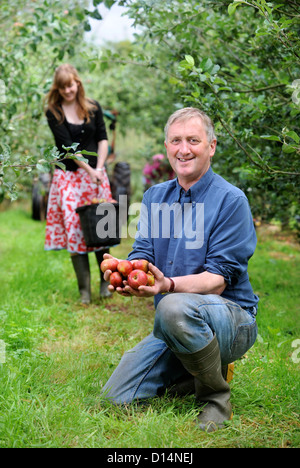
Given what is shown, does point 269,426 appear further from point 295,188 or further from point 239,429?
point 295,188

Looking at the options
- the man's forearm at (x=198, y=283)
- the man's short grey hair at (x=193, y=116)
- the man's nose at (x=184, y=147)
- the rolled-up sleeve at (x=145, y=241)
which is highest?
the man's short grey hair at (x=193, y=116)

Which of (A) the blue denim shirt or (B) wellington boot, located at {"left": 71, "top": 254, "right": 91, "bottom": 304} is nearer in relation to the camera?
(A) the blue denim shirt

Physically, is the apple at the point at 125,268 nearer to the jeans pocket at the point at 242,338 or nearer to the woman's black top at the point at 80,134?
the jeans pocket at the point at 242,338

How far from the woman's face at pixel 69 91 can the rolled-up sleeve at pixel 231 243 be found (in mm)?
2368

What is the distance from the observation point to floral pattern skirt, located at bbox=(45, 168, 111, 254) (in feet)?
14.4

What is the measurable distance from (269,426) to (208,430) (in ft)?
1.03

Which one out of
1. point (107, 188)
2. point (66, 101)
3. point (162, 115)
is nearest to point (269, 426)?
point (107, 188)

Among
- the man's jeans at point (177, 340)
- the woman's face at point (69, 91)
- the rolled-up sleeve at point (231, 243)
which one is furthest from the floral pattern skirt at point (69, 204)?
the rolled-up sleeve at point (231, 243)

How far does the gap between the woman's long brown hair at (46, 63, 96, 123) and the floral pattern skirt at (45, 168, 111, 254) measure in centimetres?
48

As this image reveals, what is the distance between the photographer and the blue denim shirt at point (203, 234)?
239cm

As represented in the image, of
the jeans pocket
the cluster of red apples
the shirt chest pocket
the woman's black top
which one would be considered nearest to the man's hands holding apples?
the cluster of red apples

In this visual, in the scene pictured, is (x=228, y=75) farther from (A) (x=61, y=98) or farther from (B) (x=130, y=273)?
(B) (x=130, y=273)

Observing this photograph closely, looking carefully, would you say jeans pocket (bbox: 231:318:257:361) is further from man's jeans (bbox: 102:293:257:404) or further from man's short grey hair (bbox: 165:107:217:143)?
man's short grey hair (bbox: 165:107:217:143)

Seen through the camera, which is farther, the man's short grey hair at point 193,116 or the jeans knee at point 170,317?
the man's short grey hair at point 193,116
